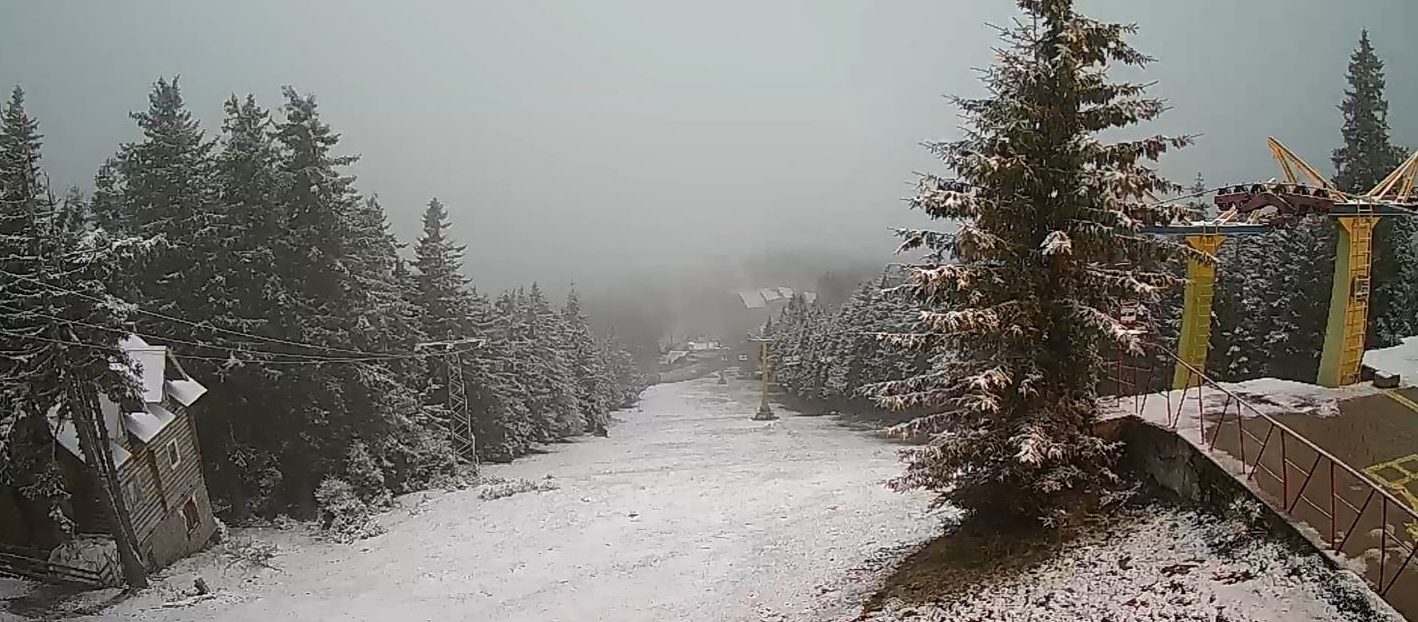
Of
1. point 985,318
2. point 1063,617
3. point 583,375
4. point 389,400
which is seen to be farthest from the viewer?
point 583,375

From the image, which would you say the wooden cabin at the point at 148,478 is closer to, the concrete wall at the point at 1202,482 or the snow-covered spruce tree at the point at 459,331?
the snow-covered spruce tree at the point at 459,331

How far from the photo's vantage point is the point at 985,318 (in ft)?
34.5

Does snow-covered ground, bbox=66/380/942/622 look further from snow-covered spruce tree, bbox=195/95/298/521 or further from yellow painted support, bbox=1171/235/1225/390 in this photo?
yellow painted support, bbox=1171/235/1225/390

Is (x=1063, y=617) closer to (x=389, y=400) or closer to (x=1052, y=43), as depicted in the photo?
(x=1052, y=43)

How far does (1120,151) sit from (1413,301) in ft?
69.9

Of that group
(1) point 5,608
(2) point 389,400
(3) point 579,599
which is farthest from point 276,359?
(3) point 579,599

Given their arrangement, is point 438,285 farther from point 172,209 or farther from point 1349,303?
point 1349,303

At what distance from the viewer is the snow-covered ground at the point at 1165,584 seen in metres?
8.01

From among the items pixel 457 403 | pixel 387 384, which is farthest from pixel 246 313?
pixel 457 403

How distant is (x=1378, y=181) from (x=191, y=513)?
3491 cm

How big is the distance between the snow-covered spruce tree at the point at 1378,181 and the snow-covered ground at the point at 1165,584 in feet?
63.9

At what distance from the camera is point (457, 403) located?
34625mm

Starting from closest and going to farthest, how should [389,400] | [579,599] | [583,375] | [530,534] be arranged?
[579,599] → [530,534] → [389,400] → [583,375]

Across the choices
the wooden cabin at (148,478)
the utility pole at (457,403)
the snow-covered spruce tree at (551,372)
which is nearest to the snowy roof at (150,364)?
the wooden cabin at (148,478)
